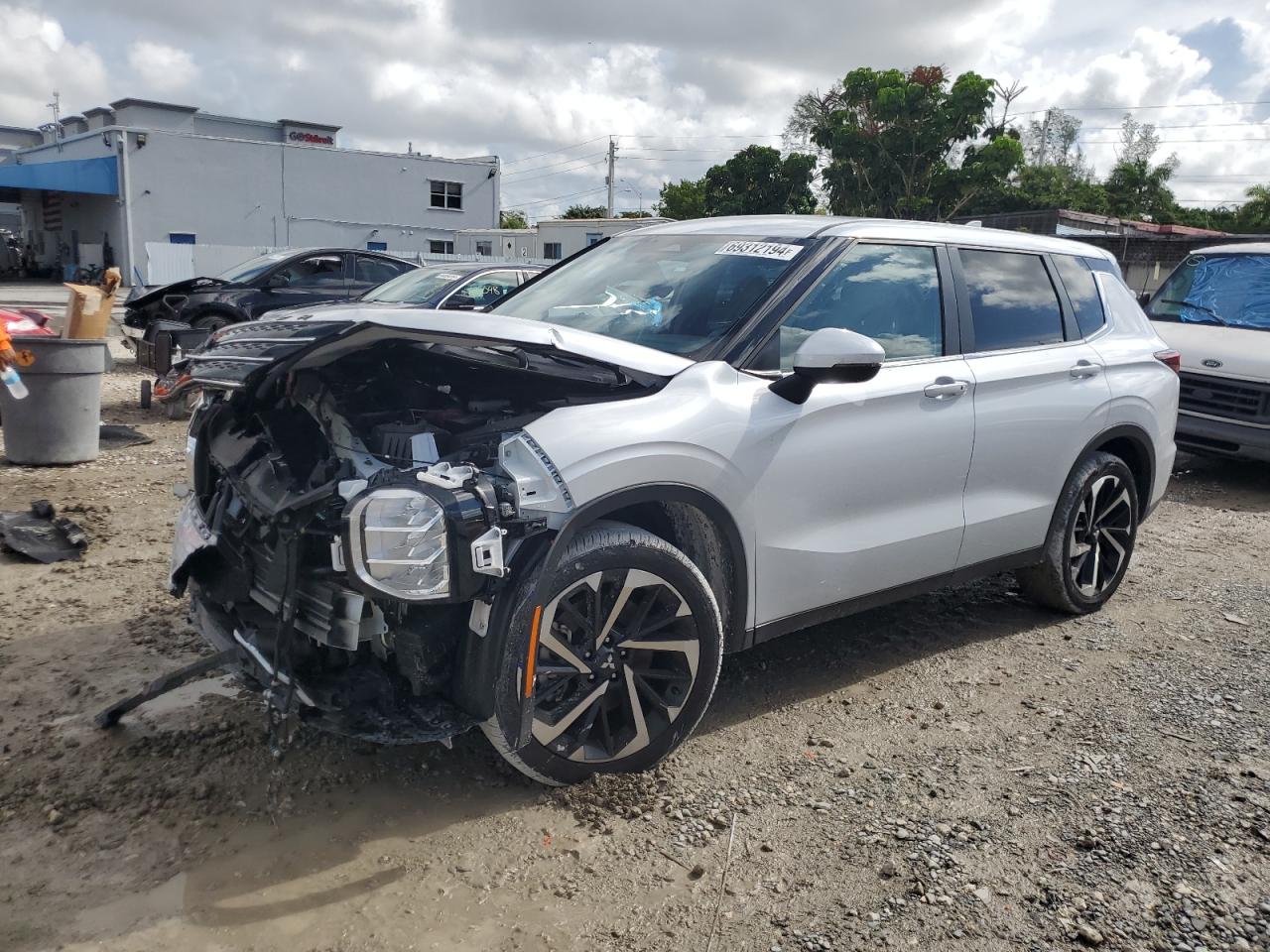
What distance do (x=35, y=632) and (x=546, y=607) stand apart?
2.74 m

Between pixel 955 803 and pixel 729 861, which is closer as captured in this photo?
pixel 729 861

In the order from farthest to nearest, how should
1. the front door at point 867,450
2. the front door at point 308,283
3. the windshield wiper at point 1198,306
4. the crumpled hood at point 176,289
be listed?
the front door at point 308,283
the crumpled hood at point 176,289
the windshield wiper at point 1198,306
the front door at point 867,450

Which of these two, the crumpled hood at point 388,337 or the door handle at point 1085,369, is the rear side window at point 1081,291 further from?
the crumpled hood at point 388,337

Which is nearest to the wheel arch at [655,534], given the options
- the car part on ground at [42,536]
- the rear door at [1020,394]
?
the rear door at [1020,394]

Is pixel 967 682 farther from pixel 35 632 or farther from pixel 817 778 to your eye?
pixel 35 632

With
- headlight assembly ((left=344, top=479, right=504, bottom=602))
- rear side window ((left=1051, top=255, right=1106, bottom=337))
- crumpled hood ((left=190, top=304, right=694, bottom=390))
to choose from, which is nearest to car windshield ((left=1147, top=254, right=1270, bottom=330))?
rear side window ((left=1051, top=255, right=1106, bottom=337))

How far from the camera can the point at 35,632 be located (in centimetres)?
424

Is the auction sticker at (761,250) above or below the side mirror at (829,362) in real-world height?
above

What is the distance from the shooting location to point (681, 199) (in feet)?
174

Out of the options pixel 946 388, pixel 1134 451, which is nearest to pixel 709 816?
pixel 946 388

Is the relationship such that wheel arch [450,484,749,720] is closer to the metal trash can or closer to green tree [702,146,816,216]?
the metal trash can

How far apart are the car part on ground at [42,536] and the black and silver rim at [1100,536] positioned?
17.3 feet

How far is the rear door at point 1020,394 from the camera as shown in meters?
4.21

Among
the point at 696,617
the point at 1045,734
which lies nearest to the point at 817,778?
the point at 696,617
